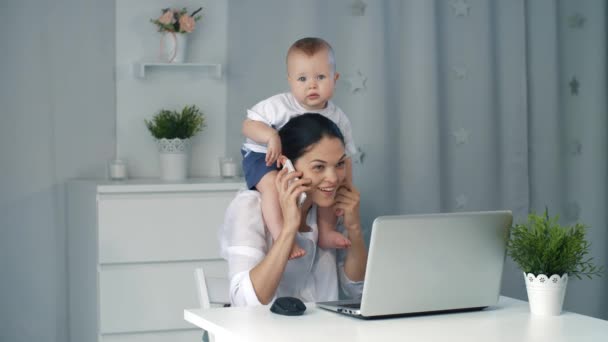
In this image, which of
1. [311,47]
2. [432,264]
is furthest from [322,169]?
[432,264]

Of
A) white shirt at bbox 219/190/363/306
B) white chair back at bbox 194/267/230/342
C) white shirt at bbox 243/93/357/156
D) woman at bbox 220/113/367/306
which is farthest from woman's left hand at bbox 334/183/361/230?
white chair back at bbox 194/267/230/342

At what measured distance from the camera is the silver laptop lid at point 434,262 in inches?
65.2

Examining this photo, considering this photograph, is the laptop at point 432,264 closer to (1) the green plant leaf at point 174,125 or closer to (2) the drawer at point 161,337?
(2) the drawer at point 161,337

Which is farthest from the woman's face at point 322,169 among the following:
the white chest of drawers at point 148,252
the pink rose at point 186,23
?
the pink rose at point 186,23

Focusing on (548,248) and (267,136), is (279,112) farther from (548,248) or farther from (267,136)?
(548,248)

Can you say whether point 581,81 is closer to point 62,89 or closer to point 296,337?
point 62,89

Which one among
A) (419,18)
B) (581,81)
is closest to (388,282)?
(419,18)

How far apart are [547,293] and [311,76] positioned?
33.3 inches

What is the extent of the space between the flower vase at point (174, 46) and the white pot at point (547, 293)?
6.32ft

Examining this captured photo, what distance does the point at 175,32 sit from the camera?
3299 millimetres

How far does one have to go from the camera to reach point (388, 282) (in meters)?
1.67

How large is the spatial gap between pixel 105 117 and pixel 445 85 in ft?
4.42

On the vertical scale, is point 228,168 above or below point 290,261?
above

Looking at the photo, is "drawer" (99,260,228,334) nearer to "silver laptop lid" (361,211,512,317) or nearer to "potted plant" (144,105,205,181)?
"potted plant" (144,105,205,181)
